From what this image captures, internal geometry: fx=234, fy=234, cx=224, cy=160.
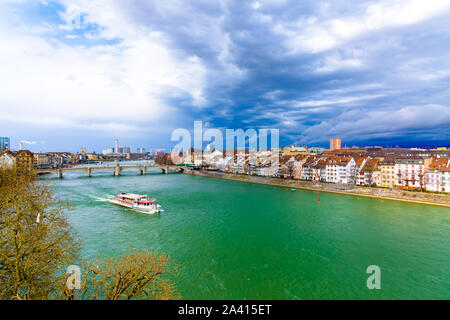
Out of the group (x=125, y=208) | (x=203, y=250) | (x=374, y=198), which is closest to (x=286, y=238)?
(x=203, y=250)

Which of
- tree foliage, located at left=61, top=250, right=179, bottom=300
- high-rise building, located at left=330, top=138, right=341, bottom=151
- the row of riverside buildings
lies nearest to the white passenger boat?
tree foliage, located at left=61, top=250, right=179, bottom=300

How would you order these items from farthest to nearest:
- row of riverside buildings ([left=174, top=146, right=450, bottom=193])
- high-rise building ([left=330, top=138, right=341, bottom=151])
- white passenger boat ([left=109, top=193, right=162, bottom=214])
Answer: high-rise building ([left=330, top=138, right=341, bottom=151]), row of riverside buildings ([left=174, top=146, right=450, bottom=193]), white passenger boat ([left=109, top=193, right=162, bottom=214])

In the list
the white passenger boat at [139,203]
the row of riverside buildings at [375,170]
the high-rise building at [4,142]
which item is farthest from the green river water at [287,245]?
the high-rise building at [4,142]

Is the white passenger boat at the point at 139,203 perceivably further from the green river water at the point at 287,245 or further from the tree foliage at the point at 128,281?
the tree foliage at the point at 128,281

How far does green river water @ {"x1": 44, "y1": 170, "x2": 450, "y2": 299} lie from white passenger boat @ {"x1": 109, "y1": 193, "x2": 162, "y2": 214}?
0.74 metres

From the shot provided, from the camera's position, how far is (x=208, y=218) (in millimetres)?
16453

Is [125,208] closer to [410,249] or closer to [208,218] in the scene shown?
[208,218]

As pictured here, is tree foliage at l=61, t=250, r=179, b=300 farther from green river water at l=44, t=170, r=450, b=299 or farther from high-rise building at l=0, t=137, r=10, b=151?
high-rise building at l=0, t=137, r=10, b=151

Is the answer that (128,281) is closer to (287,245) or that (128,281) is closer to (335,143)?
(287,245)

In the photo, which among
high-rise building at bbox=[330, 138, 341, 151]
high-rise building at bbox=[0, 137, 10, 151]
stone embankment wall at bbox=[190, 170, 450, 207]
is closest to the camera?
stone embankment wall at bbox=[190, 170, 450, 207]

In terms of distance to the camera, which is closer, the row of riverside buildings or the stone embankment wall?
the stone embankment wall

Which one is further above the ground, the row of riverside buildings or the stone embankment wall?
the row of riverside buildings

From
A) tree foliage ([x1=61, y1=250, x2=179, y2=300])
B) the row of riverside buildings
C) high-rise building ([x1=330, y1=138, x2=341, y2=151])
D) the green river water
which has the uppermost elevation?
high-rise building ([x1=330, y1=138, x2=341, y2=151])

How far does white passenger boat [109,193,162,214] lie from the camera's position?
59.4 feet
